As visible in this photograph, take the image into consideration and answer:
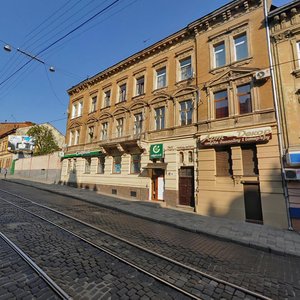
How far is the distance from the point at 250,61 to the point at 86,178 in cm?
1654

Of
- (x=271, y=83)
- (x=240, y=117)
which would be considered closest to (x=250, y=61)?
(x=271, y=83)

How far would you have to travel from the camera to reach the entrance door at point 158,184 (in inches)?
554

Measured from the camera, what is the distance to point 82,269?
4238 mm

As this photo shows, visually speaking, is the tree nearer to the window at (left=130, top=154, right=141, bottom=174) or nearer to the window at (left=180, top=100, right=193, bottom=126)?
the window at (left=130, top=154, right=141, bottom=174)

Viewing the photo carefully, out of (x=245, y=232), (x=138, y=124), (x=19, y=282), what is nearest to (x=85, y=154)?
(x=138, y=124)

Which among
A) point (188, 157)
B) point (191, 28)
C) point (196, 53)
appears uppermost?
point (191, 28)

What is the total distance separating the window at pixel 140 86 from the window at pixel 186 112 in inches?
172

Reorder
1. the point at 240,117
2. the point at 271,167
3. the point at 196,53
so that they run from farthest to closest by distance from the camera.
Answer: the point at 196,53 → the point at 240,117 → the point at 271,167

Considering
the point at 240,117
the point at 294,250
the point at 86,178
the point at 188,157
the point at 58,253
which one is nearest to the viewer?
the point at 58,253

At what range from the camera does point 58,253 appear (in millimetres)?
4957

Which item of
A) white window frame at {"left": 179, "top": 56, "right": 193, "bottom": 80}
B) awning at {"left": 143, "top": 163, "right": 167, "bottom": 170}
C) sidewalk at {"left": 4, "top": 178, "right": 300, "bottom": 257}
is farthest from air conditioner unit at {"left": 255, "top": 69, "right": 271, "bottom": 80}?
sidewalk at {"left": 4, "top": 178, "right": 300, "bottom": 257}

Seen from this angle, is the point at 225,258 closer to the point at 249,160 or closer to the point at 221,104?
the point at 249,160

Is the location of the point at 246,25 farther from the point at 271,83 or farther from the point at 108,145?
the point at 108,145

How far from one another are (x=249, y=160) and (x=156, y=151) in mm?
6059
